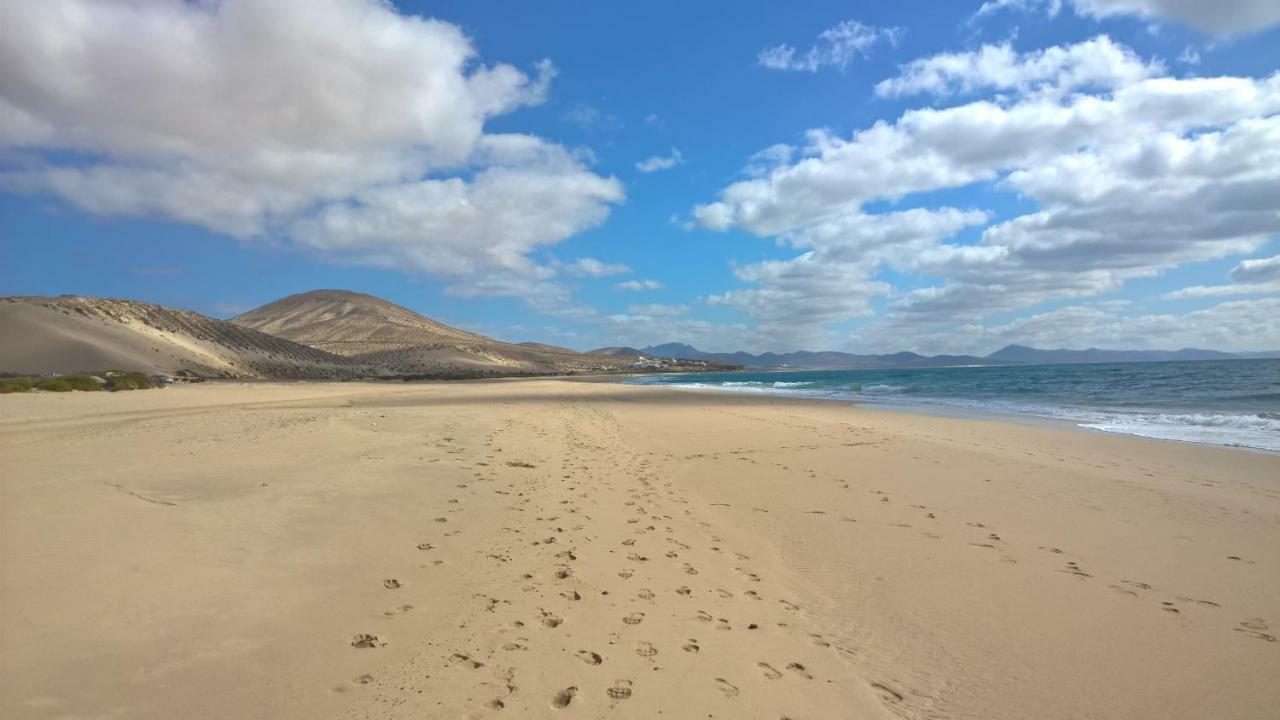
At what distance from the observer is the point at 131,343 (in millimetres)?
51875

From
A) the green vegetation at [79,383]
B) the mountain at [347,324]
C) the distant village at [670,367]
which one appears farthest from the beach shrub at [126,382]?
the distant village at [670,367]

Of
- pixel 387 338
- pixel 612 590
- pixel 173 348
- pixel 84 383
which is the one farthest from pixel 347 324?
pixel 612 590

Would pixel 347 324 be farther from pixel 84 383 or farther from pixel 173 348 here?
pixel 84 383

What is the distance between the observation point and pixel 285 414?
57.1 ft

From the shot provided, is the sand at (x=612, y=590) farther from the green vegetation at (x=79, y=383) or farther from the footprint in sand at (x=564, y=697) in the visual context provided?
the green vegetation at (x=79, y=383)

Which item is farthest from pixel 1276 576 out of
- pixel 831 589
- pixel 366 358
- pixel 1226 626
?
pixel 366 358

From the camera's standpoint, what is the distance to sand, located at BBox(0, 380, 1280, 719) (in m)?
3.34

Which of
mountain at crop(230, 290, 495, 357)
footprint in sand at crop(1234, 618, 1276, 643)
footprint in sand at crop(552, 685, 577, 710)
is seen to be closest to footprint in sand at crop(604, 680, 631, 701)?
footprint in sand at crop(552, 685, 577, 710)

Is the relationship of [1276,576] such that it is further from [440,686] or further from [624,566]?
[440,686]

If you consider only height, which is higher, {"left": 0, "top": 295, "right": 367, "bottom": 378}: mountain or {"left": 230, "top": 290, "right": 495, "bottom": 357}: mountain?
{"left": 230, "top": 290, "right": 495, "bottom": 357}: mountain

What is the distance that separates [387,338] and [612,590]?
146925 mm

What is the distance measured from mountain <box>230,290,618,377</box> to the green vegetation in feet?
179

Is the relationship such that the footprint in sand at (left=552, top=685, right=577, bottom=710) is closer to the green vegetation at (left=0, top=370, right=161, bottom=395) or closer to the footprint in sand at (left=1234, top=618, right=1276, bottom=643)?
the footprint in sand at (left=1234, top=618, right=1276, bottom=643)

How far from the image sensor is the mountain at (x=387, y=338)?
4058 inches
